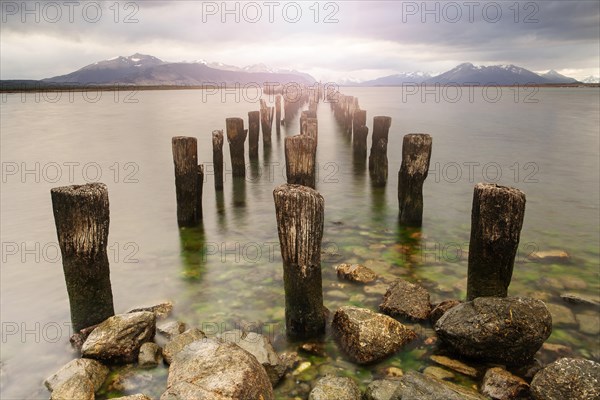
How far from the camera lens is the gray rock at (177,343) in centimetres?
566

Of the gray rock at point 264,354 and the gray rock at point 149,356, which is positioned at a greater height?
the gray rock at point 264,354

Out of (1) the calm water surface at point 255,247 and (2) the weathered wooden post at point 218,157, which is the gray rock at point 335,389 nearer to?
(1) the calm water surface at point 255,247

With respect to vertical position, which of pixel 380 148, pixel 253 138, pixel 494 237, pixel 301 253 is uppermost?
pixel 253 138

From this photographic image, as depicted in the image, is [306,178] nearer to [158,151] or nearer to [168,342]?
[168,342]

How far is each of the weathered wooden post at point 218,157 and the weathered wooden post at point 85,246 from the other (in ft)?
25.1

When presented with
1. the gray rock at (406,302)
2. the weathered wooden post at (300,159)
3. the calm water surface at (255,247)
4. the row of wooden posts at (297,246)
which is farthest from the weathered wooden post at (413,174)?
the row of wooden posts at (297,246)

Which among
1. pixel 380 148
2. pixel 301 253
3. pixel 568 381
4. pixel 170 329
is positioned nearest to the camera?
pixel 568 381

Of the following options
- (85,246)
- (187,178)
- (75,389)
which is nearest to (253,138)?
(187,178)

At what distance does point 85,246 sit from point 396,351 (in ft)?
13.6

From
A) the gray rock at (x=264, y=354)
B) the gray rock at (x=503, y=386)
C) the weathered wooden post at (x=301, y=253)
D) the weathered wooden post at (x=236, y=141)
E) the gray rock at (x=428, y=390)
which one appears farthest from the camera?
the weathered wooden post at (x=236, y=141)

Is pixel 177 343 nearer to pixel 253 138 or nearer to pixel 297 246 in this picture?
pixel 297 246

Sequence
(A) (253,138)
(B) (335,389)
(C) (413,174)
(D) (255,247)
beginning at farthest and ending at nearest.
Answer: (A) (253,138)
(C) (413,174)
(D) (255,247)
(B) (335,389)

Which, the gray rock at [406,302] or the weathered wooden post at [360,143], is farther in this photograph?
the weathered wooden post at [360,143]

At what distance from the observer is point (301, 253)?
5.73 m
